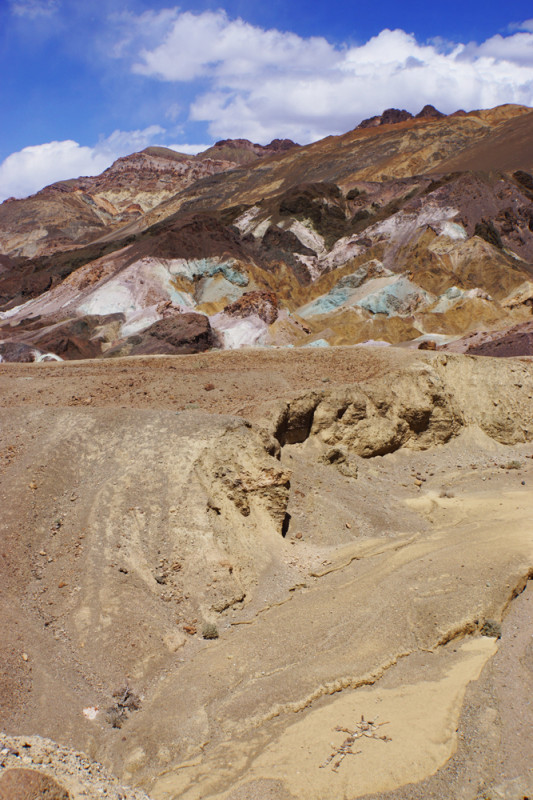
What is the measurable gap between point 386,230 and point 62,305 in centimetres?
2415

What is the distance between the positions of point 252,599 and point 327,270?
38.4m

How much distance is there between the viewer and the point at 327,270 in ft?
147

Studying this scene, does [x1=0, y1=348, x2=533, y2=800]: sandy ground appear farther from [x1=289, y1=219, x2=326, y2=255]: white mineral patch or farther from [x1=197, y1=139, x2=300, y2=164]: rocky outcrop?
[x1=197, y1=139, x2=300, y2=164]: rocky outcrop

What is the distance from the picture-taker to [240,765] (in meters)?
5.99

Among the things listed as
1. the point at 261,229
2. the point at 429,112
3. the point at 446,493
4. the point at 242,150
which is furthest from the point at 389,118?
the point at 446,493

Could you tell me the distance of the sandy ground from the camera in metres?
6.20

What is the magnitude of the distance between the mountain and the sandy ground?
49.7 ft

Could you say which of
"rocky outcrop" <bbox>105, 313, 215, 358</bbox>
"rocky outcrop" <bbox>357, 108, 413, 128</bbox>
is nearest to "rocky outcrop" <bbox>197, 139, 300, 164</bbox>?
"rocky outcrop" <bbox>357, 108, 413, 128</bbox>

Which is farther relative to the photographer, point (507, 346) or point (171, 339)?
point (171, 339)

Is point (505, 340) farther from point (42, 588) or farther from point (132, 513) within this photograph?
point (42, 588)

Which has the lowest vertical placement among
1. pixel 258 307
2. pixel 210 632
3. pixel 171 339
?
pixel 210 632

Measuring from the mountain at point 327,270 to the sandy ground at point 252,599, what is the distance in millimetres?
15138

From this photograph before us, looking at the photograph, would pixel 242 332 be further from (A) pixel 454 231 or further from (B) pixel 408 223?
(B) pixel 408 223

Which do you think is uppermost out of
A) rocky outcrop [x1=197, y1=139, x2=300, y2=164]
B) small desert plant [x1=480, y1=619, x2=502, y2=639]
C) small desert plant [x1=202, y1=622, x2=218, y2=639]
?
rocky outcrop [x1=197, y1=139, x2=300, y2=164]
